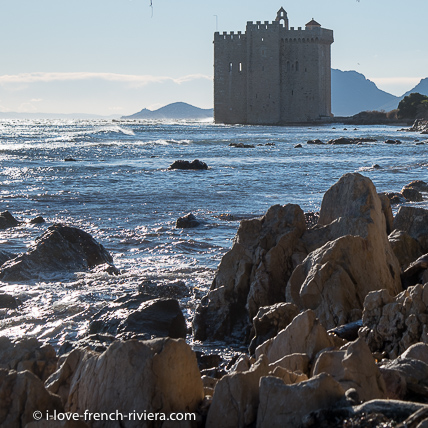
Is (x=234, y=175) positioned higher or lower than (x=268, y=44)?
lower

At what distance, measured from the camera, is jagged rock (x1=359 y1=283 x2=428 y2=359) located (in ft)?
12.0

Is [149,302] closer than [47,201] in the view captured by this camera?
Yes

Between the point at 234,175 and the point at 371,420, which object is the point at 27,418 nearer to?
the point at 371,420

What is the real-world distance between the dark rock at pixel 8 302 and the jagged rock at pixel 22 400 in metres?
2.84

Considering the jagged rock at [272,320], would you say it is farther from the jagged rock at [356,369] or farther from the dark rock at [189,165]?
the dark rock at [189,165]

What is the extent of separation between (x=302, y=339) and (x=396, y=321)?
65cm

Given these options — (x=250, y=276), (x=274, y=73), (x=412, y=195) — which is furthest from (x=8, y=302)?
(x=274, y=73)

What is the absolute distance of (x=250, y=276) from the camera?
201 inches

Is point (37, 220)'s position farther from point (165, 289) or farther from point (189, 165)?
point (189, 165)

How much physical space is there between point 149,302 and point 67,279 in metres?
1.76

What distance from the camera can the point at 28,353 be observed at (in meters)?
3.70

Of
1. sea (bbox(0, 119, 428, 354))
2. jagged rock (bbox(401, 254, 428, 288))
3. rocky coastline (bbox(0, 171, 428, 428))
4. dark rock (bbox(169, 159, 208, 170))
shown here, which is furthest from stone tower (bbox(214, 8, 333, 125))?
jagged rock (bbox(401, 254, 428, 288))

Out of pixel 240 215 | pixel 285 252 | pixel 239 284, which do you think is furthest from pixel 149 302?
pixel 240 215

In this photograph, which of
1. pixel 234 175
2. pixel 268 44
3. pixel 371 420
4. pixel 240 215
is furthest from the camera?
pixel 268 44
